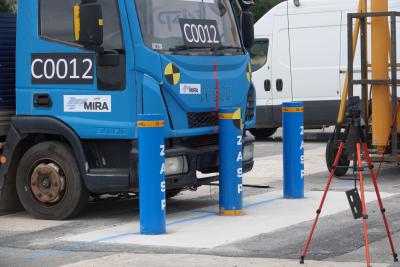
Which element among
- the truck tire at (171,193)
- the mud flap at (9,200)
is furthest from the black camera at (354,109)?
the mud flap at (9,200)

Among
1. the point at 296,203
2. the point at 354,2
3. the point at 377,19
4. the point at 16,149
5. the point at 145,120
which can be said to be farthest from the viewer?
the point at 354,2

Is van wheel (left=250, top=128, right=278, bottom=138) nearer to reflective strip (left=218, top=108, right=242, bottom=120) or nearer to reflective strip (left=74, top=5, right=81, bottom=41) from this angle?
reflective strip (left=218, top=108, right=242, bottom=120)

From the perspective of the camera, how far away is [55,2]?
11039 millimetres

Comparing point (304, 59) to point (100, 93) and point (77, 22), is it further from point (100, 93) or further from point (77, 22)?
point (77, 22)

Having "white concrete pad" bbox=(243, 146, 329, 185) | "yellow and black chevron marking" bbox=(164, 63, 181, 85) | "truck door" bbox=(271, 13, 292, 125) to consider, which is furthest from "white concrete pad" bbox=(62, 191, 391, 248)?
"truck door" bbox=(271, 13, 292, 125)

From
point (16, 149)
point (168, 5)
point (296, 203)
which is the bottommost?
point (296, 203)

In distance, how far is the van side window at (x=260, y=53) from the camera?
21.5m

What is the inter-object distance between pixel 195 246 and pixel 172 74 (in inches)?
87.5

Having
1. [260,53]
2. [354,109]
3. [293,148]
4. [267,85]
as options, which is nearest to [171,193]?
[293,148]

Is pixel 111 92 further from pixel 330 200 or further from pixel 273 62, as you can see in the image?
pixel 273 62

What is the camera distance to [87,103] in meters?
10.8

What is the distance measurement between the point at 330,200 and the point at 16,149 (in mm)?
3920

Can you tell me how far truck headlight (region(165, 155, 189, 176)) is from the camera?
10.6 m

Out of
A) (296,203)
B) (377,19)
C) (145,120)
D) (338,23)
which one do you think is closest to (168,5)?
(145,120)
